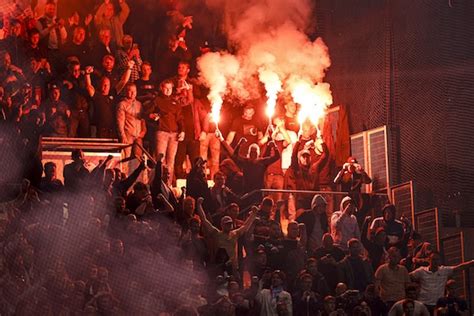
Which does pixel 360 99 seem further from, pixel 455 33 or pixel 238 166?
pixel 238 166

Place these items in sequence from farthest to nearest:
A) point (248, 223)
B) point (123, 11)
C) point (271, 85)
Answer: point (271, 85) < point (123, 11) < point (248, 223)

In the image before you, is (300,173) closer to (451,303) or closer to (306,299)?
(451,303)

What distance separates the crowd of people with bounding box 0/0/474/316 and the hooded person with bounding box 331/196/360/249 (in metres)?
0.02

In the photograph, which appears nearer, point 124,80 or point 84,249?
point 84,249

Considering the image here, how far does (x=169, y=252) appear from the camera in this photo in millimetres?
17766

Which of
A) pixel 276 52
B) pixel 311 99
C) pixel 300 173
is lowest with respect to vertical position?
pixel 300 173

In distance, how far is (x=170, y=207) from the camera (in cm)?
1820

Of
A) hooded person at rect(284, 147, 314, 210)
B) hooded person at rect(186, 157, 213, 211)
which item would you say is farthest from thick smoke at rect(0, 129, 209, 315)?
hooded person at rect(284, 147, 314, 210)

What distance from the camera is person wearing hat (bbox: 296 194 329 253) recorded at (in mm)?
19273

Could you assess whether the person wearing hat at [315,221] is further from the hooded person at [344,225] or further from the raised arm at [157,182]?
the raised arm at [157,182]

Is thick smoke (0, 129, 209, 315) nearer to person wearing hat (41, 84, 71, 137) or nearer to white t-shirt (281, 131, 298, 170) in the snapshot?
person wearing hat (41, 84, 71, 137)

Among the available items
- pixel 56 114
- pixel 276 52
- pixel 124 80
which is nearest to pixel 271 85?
pixel 276 52

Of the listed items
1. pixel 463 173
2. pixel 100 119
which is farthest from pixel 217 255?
pixel 463 173

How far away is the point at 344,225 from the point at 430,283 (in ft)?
5.50
